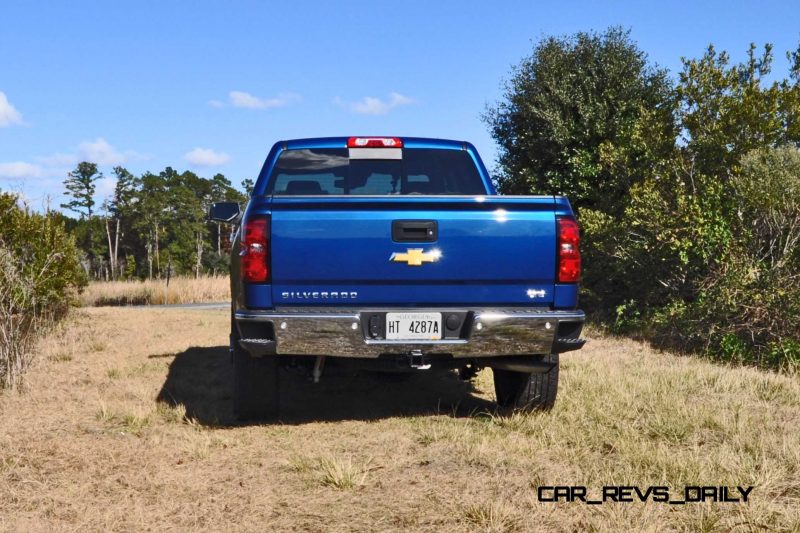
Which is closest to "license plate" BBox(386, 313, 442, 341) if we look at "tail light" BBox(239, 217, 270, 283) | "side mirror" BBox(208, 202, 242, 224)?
"tail light" BBox(239, 217, 270, 283)

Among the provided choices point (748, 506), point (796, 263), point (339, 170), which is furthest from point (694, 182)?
point (748, 506)

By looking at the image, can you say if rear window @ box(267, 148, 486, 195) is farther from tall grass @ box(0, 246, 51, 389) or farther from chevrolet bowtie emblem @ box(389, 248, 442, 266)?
tall grass @ box(0, 246, 51, 389)

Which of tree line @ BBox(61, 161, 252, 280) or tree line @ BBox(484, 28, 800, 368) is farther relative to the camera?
tree line @ BBox(61, 161, 252, 280)

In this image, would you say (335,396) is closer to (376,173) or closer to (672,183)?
(376,173)

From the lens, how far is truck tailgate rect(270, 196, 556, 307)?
A: 4.21m

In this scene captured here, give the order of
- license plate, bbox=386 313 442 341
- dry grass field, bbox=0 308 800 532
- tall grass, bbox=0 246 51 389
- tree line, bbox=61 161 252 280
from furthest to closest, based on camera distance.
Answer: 1. tree line, bbox=61 161 252 280
2. tall grass, bbox=0 246 51 389
3. license plate, bbox=386 313 442 341
4. dry grass field, bbox=0 308 800 532

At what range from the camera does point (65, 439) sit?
15.2 feet

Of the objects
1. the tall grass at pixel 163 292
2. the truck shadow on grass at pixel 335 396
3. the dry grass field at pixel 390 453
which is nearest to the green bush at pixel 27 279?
the dry grass field at pixel 390 453

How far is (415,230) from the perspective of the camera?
14.1 feet

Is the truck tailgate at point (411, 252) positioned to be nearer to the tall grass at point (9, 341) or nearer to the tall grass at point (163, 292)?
the tall grass at point (9, 341)

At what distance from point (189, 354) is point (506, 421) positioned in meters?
4.90

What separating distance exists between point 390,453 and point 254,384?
1.27 meters

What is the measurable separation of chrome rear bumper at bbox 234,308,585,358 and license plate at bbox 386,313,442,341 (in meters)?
0.04

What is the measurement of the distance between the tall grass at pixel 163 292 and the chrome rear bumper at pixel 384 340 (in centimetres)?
1623
